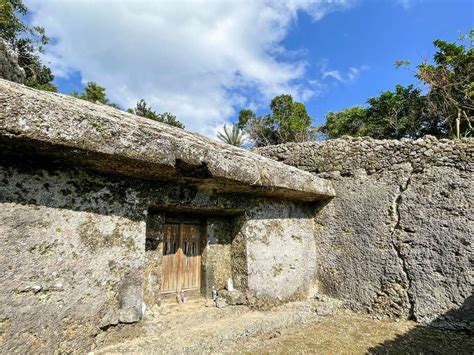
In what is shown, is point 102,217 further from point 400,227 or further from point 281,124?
point 281,124

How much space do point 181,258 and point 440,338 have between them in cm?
342

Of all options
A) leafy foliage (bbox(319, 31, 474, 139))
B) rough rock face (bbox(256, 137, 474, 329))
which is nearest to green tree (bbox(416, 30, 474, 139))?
leafy foliage (bbox(319, 31, 474, 139))

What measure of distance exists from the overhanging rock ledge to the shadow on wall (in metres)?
2.38

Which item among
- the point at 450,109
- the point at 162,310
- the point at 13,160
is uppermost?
the point at 450,109

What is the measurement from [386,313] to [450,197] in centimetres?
189

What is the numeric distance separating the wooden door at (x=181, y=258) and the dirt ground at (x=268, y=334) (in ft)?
0.96

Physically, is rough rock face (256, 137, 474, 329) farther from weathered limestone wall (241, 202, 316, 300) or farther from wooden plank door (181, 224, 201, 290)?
wooden plank door (181, 224, 201, 290)

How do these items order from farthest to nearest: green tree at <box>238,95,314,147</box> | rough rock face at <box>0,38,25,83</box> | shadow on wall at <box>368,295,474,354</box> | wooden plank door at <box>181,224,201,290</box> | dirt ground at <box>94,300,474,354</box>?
1. green tree at <box>238,95,314,147</box>
2. rough rock face at <box>0,38,25,83</box>
3. wooden plank door at <box>181,224,201,290</box>
4. shadow on wall at <box>368,295,474,354</box>
5. dirt ground at <box>94,300,474,354</box>

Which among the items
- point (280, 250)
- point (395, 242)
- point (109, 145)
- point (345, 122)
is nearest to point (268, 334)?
point (280, 250)

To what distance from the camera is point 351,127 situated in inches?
746

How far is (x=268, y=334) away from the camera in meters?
3.84

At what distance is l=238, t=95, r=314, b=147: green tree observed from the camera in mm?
20109

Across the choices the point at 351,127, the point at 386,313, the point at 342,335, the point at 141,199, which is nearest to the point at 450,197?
the point at 386,313

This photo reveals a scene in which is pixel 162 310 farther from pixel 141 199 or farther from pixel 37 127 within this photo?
pixel 37 127
